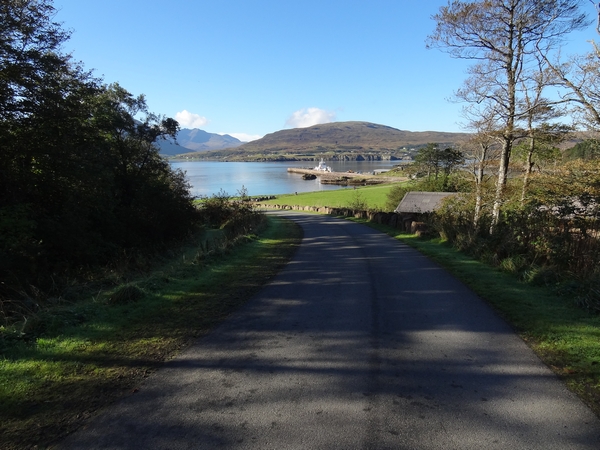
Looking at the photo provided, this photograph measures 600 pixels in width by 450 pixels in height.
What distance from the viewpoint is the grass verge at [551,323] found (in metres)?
3.96

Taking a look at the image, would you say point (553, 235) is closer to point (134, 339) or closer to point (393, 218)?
point (134, 339)

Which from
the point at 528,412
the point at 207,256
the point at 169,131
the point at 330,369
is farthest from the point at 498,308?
the point at 169,131

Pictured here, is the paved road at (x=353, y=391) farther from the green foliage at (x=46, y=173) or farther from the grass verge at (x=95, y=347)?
the green foliage at (x=46, y=173)

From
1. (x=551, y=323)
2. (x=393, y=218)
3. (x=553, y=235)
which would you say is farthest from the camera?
(x=393, y=218)

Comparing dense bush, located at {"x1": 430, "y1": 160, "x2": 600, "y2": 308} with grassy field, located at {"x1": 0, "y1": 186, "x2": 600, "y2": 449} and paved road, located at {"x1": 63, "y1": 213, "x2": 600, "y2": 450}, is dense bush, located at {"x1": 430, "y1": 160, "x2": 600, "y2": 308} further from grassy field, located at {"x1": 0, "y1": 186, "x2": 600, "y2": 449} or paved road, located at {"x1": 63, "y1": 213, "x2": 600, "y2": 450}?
paved road, located at {"x1": 63, "y1": 213, "x2": 600, "y2": 450}

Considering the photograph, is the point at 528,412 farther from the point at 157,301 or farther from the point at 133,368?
the point at 157,301

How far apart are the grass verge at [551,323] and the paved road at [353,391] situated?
201 millimetres

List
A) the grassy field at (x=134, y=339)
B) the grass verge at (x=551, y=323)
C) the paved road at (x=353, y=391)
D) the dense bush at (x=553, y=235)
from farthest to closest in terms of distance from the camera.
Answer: the dense bush at (x=553, y=235), the grass verge at (x=551, y=323), the grassy field at (x=134, y=339), the paved road at (x=353, y=391)

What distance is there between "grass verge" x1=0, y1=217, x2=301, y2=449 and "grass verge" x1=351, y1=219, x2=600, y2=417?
4243 millimetres

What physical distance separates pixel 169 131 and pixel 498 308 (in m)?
20.5

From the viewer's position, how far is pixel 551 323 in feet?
17.9

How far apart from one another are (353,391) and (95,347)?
315 cm

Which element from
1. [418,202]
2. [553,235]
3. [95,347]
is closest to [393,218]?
[553,235]

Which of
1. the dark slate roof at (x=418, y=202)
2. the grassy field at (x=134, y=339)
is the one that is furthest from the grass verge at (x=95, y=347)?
the dark slate roof at (x=418, y=202)
